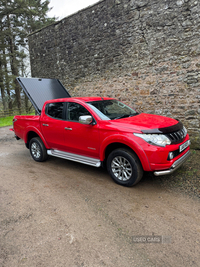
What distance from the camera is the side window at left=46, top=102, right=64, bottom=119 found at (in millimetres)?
4922

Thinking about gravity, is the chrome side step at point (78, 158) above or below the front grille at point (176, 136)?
below

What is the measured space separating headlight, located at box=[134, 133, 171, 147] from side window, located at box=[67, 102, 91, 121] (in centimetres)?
153

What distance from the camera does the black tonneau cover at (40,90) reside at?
19.2 feet

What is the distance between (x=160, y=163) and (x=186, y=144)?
40.6 inches

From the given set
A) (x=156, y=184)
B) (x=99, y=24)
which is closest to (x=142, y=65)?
(x=99, y=24)

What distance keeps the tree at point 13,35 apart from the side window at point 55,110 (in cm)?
1907

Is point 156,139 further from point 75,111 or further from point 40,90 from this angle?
point 40,90

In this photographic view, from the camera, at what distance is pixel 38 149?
5617 mm

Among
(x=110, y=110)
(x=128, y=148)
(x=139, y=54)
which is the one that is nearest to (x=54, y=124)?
(x=110, y=110)

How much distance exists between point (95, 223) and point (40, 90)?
485cm

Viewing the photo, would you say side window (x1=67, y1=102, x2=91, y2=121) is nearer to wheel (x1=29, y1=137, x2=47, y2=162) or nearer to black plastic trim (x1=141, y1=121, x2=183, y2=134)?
wheel (x1=29, y1=137, x2=47, y2=162)

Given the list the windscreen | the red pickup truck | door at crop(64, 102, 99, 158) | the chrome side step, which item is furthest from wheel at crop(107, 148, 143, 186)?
the windscreen

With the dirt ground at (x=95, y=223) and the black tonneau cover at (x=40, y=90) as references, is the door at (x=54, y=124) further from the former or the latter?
the dirt ground at (x=95, y=223)

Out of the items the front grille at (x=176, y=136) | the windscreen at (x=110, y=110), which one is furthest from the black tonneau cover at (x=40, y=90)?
the front grille at (x=176, y=136)
